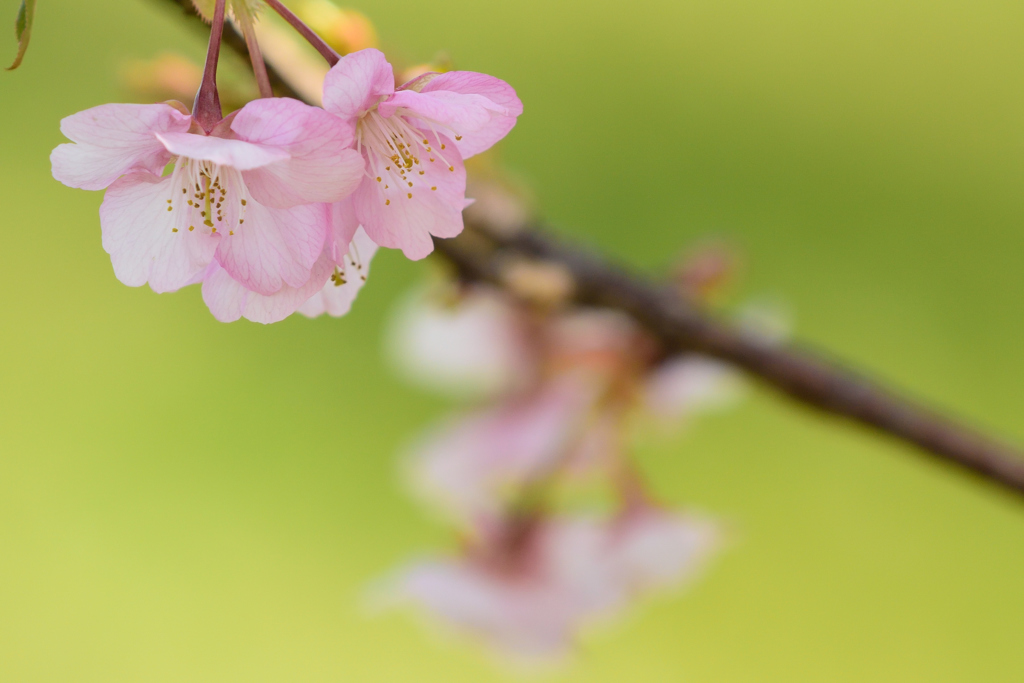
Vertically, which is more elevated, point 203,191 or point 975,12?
point 975,12

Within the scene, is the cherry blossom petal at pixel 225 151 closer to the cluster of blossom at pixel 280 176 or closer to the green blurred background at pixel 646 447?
the cluster of blossom at pixel 280 176

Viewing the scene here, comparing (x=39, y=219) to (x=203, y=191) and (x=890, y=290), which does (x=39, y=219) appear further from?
Answer: (x=890, y=290)

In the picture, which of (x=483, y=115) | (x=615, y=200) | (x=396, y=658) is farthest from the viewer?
(x=615, y=200)

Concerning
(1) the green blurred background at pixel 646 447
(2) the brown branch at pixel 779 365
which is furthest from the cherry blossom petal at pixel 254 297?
(1) the green blurred background at pixel 646 447

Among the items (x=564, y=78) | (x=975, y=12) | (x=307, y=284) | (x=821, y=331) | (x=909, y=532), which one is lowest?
(x=307, y=284)

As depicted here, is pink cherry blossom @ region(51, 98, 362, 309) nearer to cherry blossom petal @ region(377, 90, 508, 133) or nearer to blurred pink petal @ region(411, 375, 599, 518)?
cherry blossom petal @ region(377, 90, 508, 133)

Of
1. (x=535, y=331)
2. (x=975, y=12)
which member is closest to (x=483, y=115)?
(x=535, y=331)
